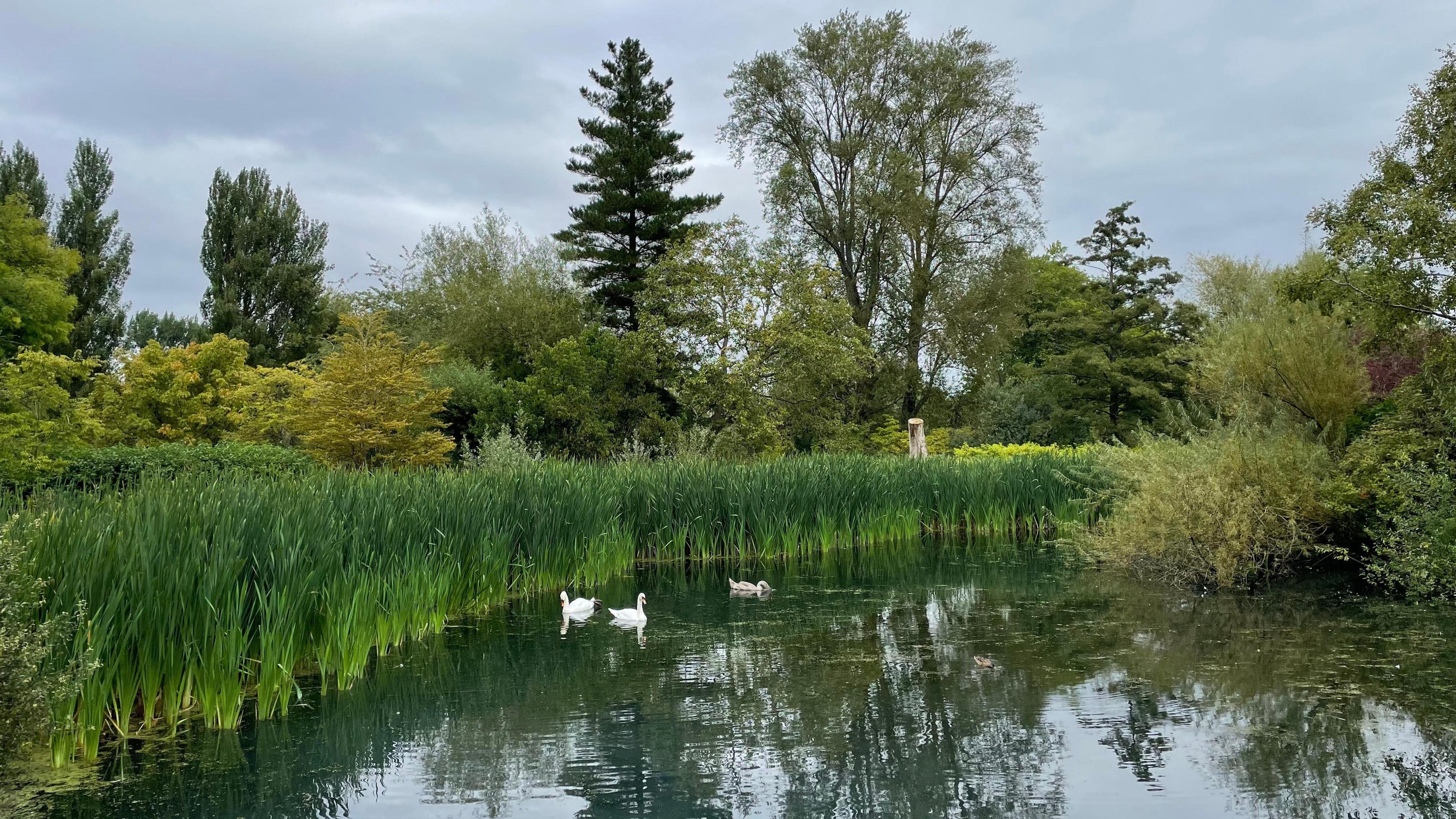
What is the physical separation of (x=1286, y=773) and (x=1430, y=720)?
1.51 m

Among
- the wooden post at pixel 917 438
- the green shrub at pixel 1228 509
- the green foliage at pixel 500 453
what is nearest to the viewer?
the green shrub at pixel 1228 509

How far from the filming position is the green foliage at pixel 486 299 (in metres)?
30.0

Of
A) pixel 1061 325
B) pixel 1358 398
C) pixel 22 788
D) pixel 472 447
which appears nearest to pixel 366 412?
pixel 472 447

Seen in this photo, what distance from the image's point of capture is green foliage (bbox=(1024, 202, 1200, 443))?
2953cm

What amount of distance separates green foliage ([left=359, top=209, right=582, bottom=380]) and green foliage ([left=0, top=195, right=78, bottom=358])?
27.8ft

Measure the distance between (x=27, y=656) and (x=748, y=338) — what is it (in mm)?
20588

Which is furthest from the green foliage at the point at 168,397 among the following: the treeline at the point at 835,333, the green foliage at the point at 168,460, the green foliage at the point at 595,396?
the green foliage at the point at 595,396

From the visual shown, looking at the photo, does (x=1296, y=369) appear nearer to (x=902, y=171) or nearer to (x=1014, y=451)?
(x=1014, y=451)

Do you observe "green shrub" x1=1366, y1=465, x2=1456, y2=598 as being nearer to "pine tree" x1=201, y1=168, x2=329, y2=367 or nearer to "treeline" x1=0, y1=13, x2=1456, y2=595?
"treeline" x1=0, y1=13, x2=1456, y2=595

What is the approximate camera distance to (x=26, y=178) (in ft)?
106

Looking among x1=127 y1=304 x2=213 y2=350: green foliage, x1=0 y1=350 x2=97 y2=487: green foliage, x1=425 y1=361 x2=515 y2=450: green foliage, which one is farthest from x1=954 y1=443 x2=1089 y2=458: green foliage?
x1=127 y1=304 x2=213 y2=350: green foliage

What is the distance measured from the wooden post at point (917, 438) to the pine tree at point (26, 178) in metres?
28.4

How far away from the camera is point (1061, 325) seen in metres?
30.4

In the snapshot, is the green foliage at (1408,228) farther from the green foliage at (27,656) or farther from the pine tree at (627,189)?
the pine tree at (627,189)
